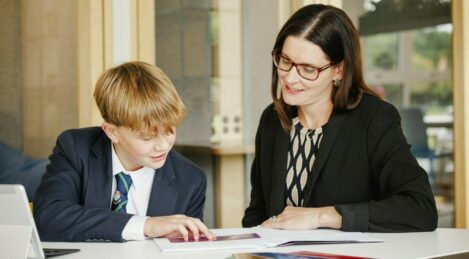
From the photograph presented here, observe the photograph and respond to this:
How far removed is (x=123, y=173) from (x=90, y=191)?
0.11m

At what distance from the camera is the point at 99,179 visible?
6.09 ft

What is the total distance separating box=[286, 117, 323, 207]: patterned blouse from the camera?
6.82ft

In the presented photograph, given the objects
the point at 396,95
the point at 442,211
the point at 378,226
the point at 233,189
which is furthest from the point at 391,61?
the point at 378,226

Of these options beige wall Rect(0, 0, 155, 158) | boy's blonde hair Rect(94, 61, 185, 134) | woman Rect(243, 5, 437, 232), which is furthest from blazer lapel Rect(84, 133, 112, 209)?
beige wall Rect(0, 0, 155, 158)

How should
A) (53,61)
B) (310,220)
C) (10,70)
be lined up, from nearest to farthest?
(310,220)
(10,70)
(53,61)

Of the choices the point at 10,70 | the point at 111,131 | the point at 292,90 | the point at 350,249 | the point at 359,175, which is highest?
the point at 10,70

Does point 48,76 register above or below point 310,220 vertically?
above

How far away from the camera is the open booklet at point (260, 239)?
152 cm

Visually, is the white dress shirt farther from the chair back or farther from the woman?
the chair back

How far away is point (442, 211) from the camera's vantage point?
3.82 meters

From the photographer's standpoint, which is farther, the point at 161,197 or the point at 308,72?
the point at 308,72

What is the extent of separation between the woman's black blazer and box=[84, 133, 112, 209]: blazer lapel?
490mm

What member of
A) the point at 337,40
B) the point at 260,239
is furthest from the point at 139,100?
the point at 337,40

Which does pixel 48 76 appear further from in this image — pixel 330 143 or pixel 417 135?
pixel 417 135
